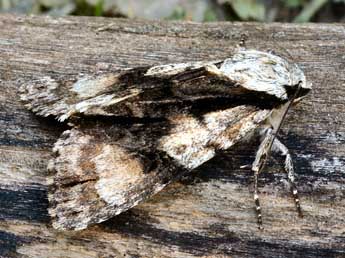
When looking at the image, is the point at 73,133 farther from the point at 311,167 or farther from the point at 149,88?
the point at 311,167

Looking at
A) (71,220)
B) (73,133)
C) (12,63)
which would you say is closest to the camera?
(71,220)

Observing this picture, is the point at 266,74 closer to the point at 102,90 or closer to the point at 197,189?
the point at 197,189

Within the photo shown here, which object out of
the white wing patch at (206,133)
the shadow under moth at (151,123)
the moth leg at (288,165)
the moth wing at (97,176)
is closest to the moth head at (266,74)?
the shadow under moth at (151,123)

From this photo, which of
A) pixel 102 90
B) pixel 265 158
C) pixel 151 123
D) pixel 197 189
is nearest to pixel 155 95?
pixel 151 123

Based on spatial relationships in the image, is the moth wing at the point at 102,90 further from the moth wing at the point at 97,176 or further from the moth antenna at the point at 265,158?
the moth antenna at the point at 265,158

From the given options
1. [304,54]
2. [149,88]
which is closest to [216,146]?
[149,88]

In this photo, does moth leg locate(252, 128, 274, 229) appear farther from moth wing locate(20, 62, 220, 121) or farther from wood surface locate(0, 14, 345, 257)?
moth wing locate(20, 62, 220, 121)

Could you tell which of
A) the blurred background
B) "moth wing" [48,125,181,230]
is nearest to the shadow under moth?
"moth wing" [48,125,181,230]
